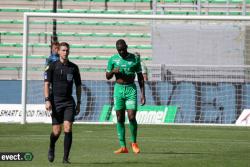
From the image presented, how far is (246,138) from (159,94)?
7.05 meters

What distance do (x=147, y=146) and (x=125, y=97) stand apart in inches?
84.6

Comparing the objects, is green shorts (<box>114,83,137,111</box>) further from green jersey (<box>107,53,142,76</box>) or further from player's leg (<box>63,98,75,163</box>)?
player's leg (<box>63,98,75,163</box>)

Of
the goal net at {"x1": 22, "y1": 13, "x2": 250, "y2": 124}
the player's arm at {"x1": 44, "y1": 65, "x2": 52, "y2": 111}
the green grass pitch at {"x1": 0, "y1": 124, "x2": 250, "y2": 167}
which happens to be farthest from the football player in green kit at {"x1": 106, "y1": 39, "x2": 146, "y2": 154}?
the goal net at {"x1": 22, "y1": 13, "x2": 250, "y2": 124}

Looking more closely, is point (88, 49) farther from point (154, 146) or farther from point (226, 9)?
point (154, 146)

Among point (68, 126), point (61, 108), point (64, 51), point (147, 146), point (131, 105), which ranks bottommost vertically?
point (147, 146)

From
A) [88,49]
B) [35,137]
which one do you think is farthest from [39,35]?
[35,137]

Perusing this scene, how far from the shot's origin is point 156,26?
33281 mm

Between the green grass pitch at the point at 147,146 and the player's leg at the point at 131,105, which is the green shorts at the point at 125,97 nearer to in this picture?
the player's leg at the point at 131,105

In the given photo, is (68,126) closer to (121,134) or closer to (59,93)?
(59,93)

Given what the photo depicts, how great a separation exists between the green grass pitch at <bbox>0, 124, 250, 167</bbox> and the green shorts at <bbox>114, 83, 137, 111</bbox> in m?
1.03

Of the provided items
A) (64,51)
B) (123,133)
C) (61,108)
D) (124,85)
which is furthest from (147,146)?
(64,51)

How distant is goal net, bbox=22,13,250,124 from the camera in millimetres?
30562

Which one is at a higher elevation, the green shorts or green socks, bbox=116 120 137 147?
the green shorts

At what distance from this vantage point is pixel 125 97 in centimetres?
1947
